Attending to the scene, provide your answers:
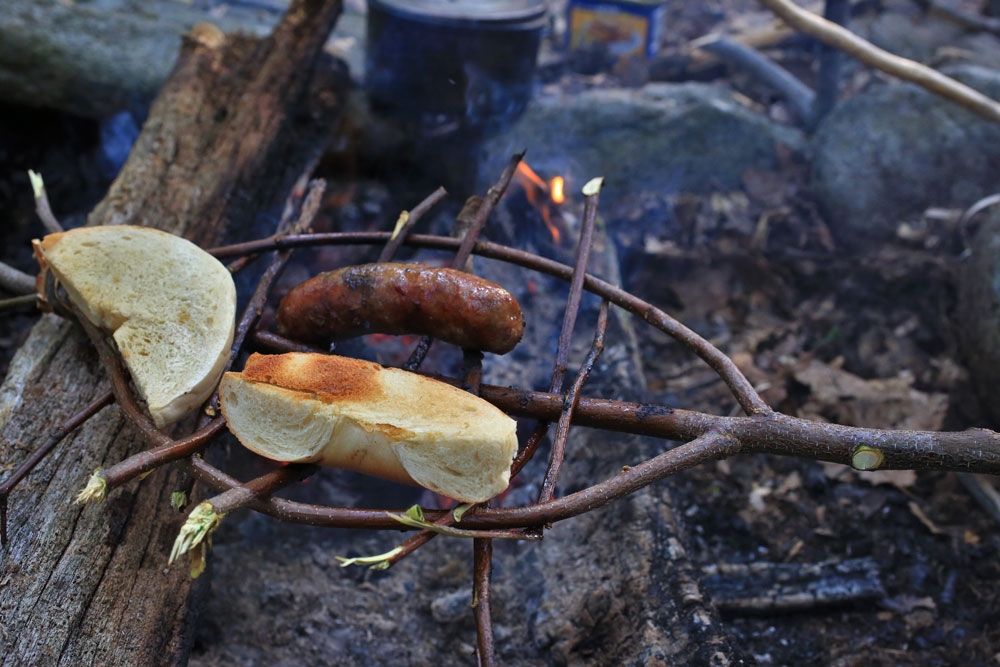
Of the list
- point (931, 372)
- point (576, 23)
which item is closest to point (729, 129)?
point (576, 23)

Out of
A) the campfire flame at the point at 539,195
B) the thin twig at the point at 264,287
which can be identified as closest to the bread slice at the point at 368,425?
the thin twig at the point at 264,287

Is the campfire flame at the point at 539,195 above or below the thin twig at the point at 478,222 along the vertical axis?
below

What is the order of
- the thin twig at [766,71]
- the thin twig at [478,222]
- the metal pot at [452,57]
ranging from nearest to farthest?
the thin twig at [478,222]
the metal pot at [452,57]
the thin twig at [766,71]

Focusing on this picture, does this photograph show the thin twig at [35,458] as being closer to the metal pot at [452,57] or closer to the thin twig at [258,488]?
the thin twig at [258,488]

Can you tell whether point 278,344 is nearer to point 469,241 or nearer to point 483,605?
point 469,241

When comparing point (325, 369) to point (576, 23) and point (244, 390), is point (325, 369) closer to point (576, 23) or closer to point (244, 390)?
point (244, 390)

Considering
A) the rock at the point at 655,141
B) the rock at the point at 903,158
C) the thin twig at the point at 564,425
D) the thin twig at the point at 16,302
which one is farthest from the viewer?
the rock at the point at 655,141

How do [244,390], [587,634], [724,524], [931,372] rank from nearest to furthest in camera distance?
[244,390] → [587,634] → [724,524] → [931,372]
